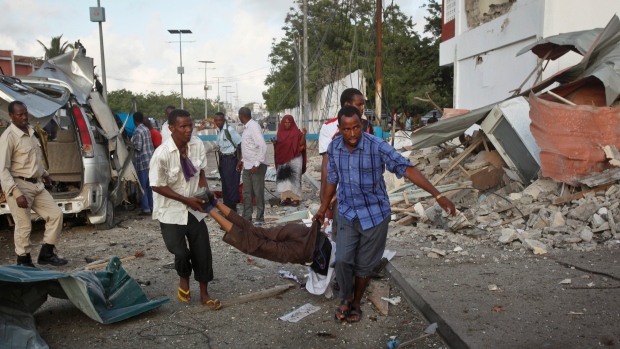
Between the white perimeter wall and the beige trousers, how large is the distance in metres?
10.1

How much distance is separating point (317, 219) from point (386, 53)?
24405 millimetres

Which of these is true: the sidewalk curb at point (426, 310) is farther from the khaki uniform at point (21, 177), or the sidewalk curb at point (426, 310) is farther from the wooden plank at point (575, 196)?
the khaki uniform at point (21, 177)

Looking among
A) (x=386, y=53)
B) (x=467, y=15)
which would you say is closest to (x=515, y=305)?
(x=467, y=15)

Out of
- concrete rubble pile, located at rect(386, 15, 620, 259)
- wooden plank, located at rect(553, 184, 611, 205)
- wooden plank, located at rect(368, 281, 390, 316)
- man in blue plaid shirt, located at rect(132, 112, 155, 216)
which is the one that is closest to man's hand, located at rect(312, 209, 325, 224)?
wooden plank, located at rect(368, 281, 390, 316)

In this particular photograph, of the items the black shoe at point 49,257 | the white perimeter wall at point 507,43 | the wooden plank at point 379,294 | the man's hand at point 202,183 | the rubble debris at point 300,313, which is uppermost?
the white perimeter wall at point 507,43

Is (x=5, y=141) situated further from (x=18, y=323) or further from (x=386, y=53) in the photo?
(x=386, y=53)

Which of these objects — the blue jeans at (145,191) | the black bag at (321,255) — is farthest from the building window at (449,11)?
the black bag at (321,255)

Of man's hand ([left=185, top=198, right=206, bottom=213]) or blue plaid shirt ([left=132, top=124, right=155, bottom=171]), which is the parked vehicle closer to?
blue plaid shirt ([left=132, top=124, right=155, bottom=171])

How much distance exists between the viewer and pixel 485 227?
7.03m

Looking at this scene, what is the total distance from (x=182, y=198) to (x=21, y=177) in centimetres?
243

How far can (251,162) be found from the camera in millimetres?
8273

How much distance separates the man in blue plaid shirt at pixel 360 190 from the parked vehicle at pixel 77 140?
398cm

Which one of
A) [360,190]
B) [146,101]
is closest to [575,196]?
[360,190]

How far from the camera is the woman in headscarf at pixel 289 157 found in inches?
382
